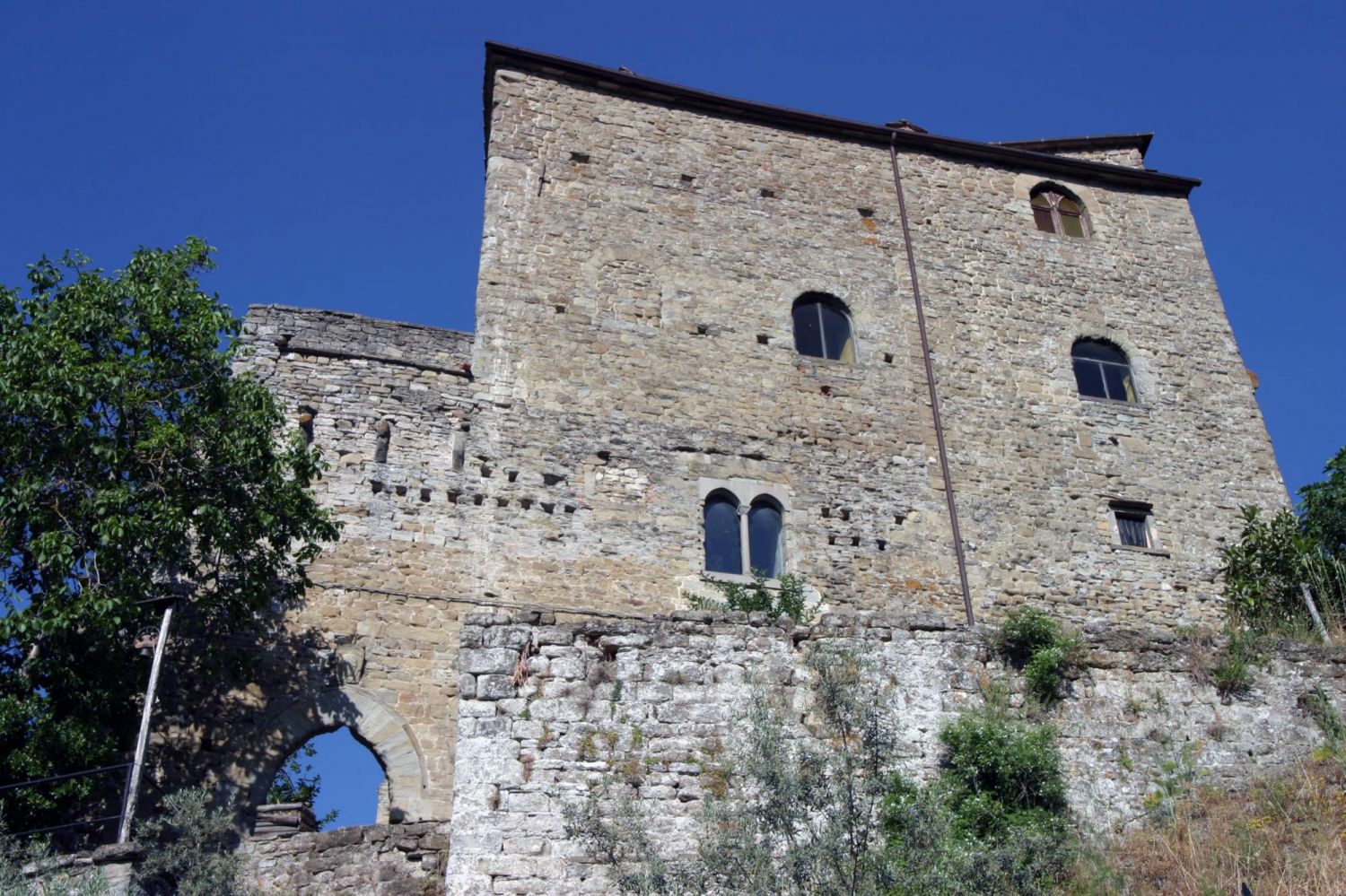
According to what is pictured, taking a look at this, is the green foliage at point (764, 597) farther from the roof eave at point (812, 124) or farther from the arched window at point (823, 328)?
the roof eave at point (812, 124)

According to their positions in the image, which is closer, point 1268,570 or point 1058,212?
point 1268,570

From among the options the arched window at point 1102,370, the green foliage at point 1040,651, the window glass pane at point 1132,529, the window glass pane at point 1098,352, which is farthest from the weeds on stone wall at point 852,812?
the window glass pane at point 1098,352

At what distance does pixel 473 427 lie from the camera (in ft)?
54.1

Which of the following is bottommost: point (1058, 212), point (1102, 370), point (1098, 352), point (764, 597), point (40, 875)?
point (40, 875)

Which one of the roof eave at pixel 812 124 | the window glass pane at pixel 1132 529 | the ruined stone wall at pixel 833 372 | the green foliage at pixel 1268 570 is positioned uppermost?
the roof eave at pixel 812 124

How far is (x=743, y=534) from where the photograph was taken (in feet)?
55.6

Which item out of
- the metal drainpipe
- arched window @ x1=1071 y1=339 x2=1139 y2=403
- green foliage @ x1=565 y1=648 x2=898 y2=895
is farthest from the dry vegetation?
arched window @ x1=1071 y1=339 x2=1139 y2=403

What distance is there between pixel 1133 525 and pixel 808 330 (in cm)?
558

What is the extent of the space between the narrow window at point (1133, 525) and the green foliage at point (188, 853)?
42.3ft

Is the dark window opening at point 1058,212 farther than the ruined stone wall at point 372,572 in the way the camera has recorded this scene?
Yes

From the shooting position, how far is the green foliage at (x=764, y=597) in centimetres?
1538

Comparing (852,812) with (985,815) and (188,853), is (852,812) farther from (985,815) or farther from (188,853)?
(188,853)

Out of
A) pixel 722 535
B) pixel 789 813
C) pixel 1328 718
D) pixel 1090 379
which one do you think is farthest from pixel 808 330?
pixel 789 813

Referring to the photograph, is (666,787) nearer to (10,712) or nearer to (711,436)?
(10,712)
